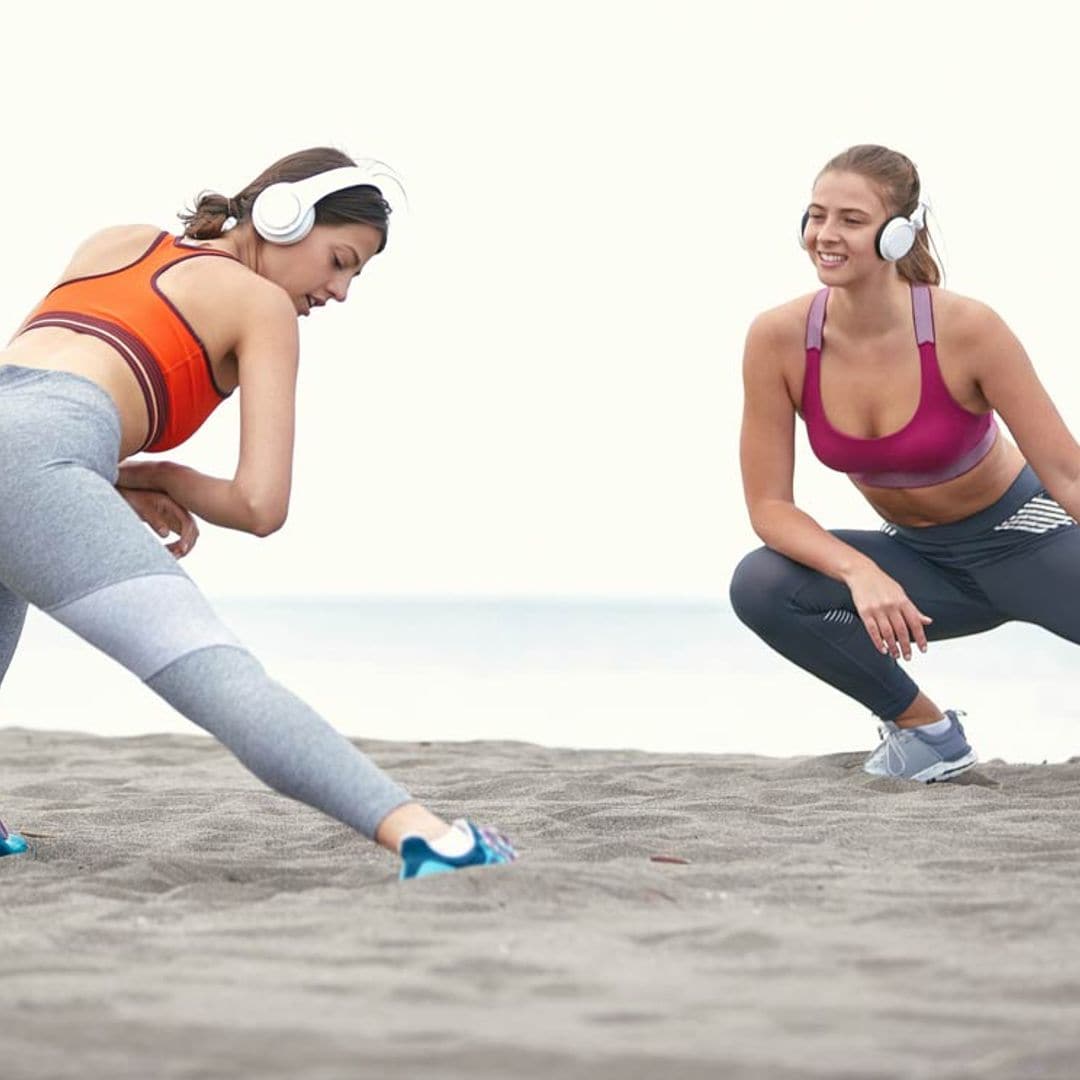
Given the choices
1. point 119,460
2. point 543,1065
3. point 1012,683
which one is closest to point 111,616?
point 119,460

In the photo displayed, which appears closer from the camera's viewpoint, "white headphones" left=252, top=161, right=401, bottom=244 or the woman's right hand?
"white headphones" left=252, top=161, right=401, bottom=244

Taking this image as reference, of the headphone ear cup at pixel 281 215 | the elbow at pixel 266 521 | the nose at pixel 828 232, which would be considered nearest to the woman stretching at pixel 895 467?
the nose at pixel 828 232

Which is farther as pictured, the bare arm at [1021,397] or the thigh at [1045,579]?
the thigh at [1045,579]

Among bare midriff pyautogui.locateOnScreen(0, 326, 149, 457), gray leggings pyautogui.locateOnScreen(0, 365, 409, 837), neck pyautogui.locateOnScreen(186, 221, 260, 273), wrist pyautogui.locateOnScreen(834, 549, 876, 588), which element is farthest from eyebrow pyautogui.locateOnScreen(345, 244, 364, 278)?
wrist pyautogui.locateOnScreen(834, 549, 876, 588)

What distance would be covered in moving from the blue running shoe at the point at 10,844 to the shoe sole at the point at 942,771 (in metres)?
1.74

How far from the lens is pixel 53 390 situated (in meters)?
2.30

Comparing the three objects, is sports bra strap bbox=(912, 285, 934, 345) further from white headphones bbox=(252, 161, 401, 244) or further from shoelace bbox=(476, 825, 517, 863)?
shoelace bbox=(476, 825, 517, 863)

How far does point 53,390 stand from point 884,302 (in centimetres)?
166

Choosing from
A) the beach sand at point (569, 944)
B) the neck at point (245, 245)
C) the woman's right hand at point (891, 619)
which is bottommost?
the beach sand at point (569, 944)

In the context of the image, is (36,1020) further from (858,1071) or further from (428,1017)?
(858,1071)

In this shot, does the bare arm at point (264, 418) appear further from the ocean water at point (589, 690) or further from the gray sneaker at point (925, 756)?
the ocean water at point (589, 690)

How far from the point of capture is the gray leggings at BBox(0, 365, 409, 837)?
206cm

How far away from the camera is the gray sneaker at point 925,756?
134 inches

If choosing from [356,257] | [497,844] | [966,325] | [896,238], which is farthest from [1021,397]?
[497,844]
